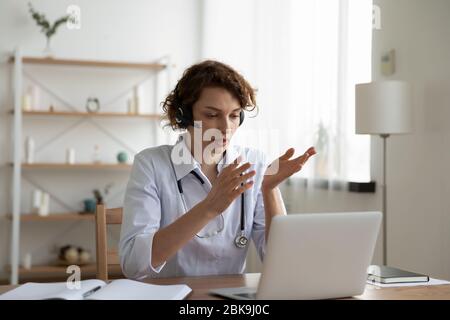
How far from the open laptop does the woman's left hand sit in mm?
301

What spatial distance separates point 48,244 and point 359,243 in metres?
4.05

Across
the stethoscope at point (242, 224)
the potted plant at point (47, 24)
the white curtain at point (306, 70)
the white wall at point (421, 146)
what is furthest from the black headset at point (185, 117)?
the potted plant at point (47, 24)

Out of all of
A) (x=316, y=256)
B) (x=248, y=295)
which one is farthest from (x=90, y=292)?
(x=316, y=256)

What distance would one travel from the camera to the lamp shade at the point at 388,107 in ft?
8.96

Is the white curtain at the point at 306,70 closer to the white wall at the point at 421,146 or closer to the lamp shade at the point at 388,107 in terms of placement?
the white wall at the point at 421,146

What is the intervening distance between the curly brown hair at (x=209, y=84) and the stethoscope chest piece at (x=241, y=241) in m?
0.37

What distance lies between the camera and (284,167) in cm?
164

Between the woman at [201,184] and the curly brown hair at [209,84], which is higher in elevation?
the curly brown hair at [209,84]

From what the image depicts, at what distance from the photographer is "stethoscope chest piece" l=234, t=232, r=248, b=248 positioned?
191 centimetres

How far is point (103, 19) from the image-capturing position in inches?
201

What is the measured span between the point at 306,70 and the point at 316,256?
2.65m

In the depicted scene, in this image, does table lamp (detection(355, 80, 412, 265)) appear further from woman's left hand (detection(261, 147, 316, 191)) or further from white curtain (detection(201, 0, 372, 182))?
woman's left hand (detection(261, 147, 316, 191))

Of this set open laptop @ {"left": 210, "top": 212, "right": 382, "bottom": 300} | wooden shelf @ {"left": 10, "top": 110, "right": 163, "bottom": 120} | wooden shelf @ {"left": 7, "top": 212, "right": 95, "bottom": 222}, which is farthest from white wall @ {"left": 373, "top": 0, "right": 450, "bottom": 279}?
wooden shelf @ {"left": 7, "top": 212, "right": 95, "bottom": 222}
